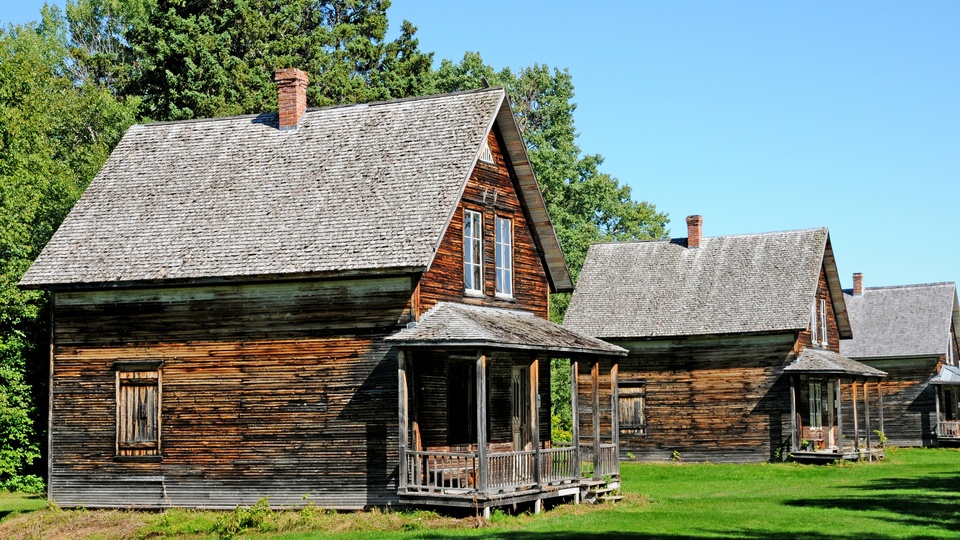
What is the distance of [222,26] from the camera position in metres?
54.9

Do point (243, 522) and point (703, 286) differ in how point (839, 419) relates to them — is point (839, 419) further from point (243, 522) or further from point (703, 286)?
point (243, 522)

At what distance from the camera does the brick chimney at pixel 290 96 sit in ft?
105

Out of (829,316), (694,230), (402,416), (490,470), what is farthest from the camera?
(694,230)

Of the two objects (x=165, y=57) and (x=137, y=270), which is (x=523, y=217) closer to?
(x=137, y=270)

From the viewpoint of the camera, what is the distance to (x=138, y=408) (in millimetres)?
28594

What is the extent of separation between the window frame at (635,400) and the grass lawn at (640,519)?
1073 centimetres

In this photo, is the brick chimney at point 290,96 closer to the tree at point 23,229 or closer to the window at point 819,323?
the tree at point 23,229

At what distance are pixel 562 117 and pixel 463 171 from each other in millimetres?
41036

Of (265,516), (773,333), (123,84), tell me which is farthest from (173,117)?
(265,516)

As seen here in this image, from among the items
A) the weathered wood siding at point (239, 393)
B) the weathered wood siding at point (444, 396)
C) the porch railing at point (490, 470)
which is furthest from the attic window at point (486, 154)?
the porch railing at point (490, 470)

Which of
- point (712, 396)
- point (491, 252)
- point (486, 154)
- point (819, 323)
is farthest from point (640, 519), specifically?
point (819, 323)

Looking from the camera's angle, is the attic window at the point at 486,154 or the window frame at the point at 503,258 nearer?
the attic window at the point at 486,154

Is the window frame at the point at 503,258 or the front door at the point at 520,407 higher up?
the window frame at the point at 503,258

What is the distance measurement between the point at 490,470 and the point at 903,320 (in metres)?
38.2
